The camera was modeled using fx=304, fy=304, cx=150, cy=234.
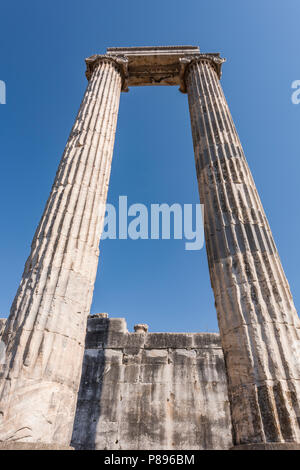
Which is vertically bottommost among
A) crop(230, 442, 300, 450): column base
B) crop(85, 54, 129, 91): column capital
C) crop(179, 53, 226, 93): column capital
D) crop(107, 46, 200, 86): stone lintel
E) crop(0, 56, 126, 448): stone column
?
crop(230, 442, 300, 450): column base

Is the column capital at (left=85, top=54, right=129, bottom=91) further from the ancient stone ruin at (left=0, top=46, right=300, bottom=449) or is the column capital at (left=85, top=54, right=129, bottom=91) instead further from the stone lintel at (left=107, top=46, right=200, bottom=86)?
the stone lintel at (left=107, top=46, right=200, bottom=86)

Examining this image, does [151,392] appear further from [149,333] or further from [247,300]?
[247,300]

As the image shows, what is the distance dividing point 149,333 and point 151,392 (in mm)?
2208

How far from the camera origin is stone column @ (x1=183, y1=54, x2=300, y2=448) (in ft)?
16.3

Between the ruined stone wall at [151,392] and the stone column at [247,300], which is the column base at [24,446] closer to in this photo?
the stone column at [247,300]

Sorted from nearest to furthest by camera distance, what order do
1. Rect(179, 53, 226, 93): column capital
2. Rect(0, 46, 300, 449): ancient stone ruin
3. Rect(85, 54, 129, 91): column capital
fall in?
Rect(0, 46, 300, 449): ancient stone ruin → Rect(179, 53, 226, 93): column capital → Rect(85, 54, 129, 91): column capital

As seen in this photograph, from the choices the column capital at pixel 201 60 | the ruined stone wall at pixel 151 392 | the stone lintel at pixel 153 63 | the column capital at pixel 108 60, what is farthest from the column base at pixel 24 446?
the stone lintel at pixel 153 63

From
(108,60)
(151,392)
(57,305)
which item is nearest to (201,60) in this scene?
(108,60)

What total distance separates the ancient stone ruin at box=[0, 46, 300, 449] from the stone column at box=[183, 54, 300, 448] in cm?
2

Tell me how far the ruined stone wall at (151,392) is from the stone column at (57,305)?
605cm

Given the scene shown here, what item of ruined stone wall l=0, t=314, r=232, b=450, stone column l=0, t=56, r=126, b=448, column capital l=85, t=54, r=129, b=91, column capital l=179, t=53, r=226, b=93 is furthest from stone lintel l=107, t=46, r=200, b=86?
ruined stone wall l=0, t=314, r=232, b=450
